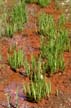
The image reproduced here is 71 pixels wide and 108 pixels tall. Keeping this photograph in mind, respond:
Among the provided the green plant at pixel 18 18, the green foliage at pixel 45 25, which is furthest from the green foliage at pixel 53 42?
the green plant at pixel 18 18

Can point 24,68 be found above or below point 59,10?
below

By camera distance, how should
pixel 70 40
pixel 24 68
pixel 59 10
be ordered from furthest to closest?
1. pixel 59 10
2. pixel 70 40
3. pixel 24 68

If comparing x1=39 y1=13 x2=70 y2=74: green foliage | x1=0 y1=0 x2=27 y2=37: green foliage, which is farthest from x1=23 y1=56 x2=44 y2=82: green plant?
x1=0 y1=0 x2=27 y2=37: green foliage

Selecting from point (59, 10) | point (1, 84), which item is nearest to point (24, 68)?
point (1, 84)

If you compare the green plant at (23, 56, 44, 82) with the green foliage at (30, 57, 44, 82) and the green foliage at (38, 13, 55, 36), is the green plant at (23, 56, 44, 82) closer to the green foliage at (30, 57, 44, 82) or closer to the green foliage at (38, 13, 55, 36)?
the green foliage at (30, 57, 44, 82)

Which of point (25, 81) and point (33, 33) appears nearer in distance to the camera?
point (25, 81)

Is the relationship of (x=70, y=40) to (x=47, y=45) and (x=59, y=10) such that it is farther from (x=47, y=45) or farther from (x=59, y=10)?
(x=59, y=10)

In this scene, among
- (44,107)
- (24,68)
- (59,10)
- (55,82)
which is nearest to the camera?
(44,107)
